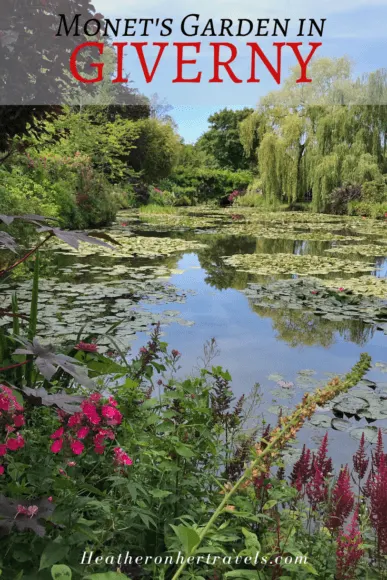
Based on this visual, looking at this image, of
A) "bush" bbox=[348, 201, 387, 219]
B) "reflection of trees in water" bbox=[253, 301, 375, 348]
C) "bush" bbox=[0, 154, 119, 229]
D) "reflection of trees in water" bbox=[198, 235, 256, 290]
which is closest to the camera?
"reflection of trees in water" bbox=[253, 301, 375, 348]

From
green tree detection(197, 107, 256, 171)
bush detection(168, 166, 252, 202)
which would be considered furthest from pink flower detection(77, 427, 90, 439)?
green tree detection(197, 107, 256, 171)

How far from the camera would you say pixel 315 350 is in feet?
14.0

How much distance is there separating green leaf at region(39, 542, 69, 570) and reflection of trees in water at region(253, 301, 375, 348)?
340 centimetres

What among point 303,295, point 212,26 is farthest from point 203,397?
point 303,295

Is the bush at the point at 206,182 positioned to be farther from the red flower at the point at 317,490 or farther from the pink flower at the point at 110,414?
the pink flower at the point at 110,414

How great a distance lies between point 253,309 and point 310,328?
0.82m

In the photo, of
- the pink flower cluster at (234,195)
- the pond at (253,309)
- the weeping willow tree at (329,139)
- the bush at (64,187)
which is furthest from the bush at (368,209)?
the pink flower cluster at (234,195)

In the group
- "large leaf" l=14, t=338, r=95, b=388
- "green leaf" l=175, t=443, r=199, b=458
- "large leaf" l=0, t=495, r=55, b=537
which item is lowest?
"green leaf" l=175, t=443, r=199, b=458

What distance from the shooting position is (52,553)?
1135mm

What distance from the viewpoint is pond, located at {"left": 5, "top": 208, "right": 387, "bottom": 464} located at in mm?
3344

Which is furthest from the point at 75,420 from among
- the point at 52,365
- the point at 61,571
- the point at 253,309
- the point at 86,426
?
the point at 253,309

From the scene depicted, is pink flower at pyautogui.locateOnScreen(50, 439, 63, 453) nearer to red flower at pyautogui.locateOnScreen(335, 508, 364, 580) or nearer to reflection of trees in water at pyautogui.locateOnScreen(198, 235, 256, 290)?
→ red flower at pyautogui.locateOnScreen(335, 508, 364, 580)

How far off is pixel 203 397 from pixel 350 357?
2.35 metres

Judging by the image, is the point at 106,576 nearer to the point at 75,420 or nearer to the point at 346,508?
the point at 75,420
